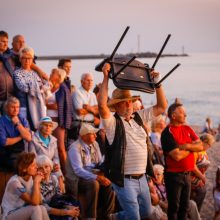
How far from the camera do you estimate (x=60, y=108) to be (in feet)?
27.3

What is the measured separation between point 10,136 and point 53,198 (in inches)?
43.2

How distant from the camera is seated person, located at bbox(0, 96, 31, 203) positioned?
695 centimetres

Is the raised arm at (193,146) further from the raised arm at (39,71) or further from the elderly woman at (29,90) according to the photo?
the raised arm at (39,71)

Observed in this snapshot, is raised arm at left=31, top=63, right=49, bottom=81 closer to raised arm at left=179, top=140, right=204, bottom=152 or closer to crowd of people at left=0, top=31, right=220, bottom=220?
crowd of people at left=0, top=31, right=220, bottom=220

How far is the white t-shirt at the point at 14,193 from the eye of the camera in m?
5.93

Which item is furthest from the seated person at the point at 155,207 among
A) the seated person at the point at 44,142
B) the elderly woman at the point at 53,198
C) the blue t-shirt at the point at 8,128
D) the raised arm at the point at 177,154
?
the blue t-shirt at the point at 8,128

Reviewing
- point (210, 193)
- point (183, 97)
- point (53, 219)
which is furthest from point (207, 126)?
point (183, 97)

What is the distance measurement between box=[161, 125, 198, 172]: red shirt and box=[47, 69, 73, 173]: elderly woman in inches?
82.3

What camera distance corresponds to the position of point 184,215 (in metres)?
6.77

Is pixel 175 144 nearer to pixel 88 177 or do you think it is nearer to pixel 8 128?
pixel 88 177

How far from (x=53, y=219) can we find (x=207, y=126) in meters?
16.5

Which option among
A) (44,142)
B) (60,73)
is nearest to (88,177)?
(44,142)

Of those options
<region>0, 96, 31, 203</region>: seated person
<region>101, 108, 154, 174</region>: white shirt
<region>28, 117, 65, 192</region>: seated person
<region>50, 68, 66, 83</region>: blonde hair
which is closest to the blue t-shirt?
<region>0, 96, 31, 203</region>: seated person

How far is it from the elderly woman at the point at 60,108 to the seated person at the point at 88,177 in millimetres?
1030
